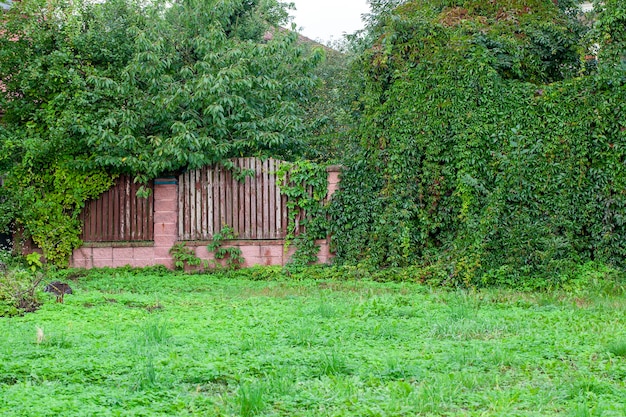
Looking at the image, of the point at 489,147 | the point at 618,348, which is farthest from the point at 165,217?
the point at 618,348

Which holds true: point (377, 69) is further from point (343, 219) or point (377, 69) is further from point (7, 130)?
point (7, 130)

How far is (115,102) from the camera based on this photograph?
13883 millimetres

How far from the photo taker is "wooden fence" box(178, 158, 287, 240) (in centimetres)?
1328

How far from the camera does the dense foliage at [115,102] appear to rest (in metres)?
13.1

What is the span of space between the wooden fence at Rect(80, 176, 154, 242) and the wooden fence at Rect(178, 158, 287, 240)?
726 mm

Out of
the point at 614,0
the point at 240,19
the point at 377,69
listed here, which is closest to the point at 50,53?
the point at 240,19

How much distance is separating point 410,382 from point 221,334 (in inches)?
89.8

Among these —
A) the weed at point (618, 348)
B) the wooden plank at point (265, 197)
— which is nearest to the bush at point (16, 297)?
the wooden plank at point (265, 197)

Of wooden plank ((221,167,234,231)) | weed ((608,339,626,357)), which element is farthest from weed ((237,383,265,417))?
wooden plank ((221,167,234,231))

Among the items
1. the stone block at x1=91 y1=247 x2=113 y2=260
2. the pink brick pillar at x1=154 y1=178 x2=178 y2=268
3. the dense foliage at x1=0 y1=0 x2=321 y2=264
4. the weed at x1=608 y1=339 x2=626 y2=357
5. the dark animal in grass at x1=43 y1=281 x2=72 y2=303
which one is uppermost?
the dense foliage at x1=0 y1=0 x2=321 y2=264

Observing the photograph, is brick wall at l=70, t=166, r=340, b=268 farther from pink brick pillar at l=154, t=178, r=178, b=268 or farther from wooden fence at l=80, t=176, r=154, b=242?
wooden fence at l=80, t=176, r=154, b=242

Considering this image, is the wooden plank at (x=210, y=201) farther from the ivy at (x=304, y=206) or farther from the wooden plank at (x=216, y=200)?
the ivy at (x=304, y=206)

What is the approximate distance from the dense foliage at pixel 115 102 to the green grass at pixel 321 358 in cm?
509

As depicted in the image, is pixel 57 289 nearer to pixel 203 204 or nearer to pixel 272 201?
pixel 203 204
